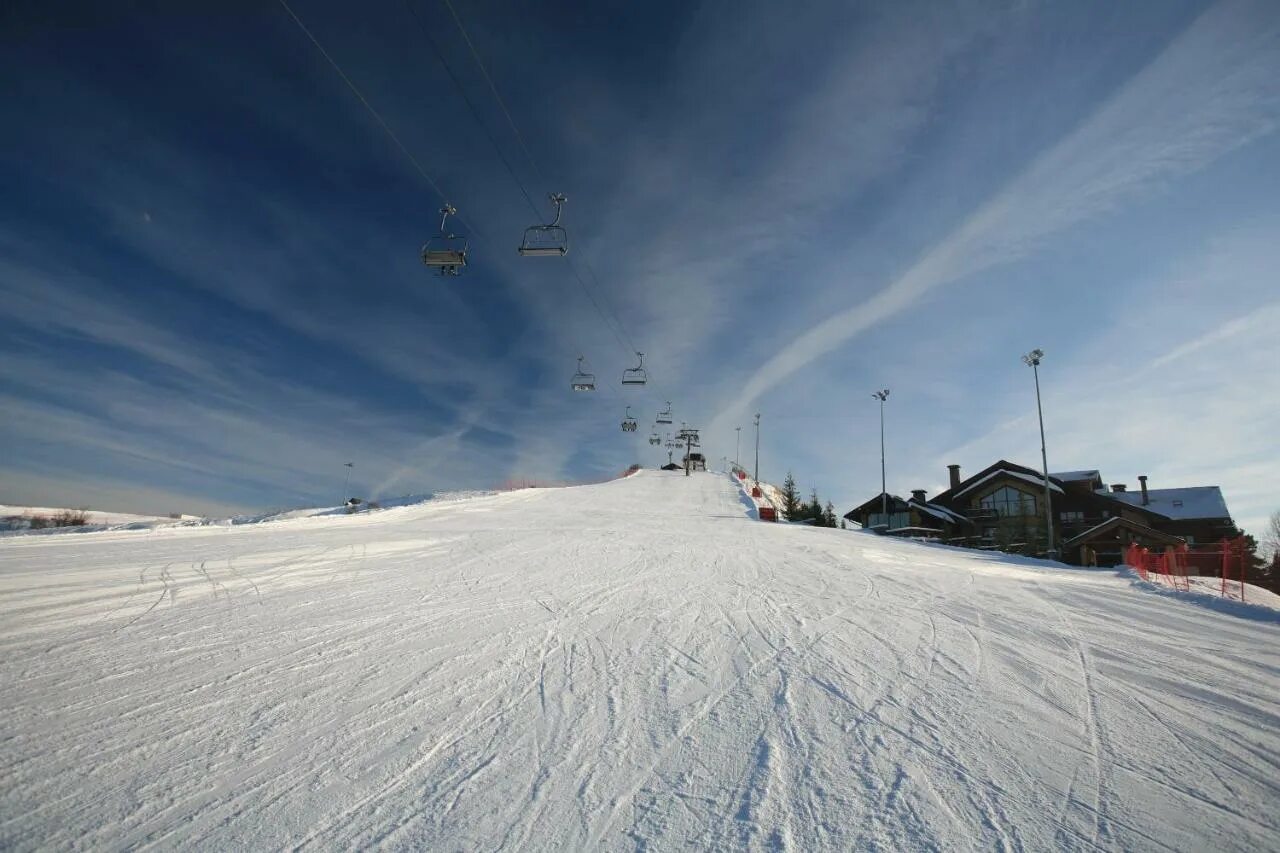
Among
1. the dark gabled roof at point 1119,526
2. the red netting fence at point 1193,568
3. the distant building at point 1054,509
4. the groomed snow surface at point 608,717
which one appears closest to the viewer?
the groomed snow surface at point 608,717

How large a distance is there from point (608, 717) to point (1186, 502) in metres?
65.1

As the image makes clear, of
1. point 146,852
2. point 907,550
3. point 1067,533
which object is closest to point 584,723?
point 146,852

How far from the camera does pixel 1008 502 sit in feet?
150

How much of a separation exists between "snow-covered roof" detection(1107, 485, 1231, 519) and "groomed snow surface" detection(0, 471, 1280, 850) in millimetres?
53605

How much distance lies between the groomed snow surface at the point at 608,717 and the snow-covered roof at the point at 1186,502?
53.6 m

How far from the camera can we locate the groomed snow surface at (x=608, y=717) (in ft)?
9.75

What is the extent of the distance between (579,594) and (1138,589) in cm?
1110

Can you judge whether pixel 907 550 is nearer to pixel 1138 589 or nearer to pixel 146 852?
pixel 1138 589

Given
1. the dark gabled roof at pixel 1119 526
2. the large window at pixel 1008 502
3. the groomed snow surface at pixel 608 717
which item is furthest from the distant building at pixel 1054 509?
the groomed snow surface at pixel 608 717

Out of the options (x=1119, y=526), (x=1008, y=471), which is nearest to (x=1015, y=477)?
(x=1008, y=471)

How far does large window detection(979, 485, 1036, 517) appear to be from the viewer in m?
43.8

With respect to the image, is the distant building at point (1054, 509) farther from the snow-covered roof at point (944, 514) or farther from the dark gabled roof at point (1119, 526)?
the dark gabled roof at point (1119, 526)

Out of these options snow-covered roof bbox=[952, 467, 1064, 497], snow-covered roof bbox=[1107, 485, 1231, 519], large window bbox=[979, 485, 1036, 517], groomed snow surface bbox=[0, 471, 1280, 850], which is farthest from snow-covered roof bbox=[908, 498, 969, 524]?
groomed snow surface bbox=[0, 471, 1280, 850]

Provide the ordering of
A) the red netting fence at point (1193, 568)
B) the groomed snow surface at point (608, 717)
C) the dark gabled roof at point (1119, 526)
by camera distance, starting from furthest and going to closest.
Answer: the dark gabled roof at point (1119, 526), the red netting fence at point (1193, 568), the groomed snow surface at point (608, 717)
